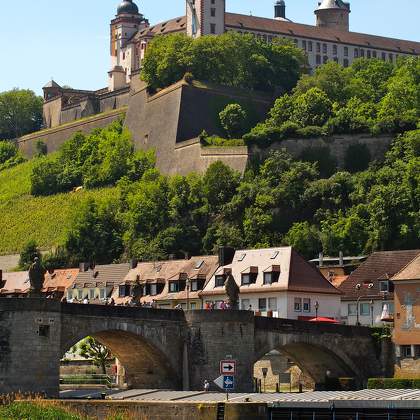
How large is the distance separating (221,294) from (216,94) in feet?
210

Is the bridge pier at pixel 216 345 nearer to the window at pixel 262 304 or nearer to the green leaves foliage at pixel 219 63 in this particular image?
the window at pixel 262 304

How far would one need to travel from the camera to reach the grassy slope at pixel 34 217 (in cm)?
14475

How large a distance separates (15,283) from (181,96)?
1736 inches

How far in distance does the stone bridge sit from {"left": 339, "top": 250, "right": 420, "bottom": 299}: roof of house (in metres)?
10.3

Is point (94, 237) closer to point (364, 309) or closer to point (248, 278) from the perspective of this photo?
point (248, 278)

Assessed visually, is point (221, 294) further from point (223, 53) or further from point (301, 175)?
point (223, 53)

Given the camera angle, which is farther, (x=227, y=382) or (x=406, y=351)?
(x=406, y=351)

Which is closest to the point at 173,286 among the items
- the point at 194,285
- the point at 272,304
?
the point at 194,285

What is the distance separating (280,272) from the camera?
3538 inches

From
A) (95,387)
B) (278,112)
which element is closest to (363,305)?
→ (95,387)

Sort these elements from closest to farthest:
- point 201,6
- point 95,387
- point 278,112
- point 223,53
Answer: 1. point 95,387
2. point 278,112
3. point 223,53
4. point 201,6

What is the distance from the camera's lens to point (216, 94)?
15338 centimetres

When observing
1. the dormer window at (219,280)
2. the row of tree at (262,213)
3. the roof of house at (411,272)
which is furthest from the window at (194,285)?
the row of tree at (262,213)

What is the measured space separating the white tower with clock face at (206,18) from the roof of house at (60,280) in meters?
59.4
